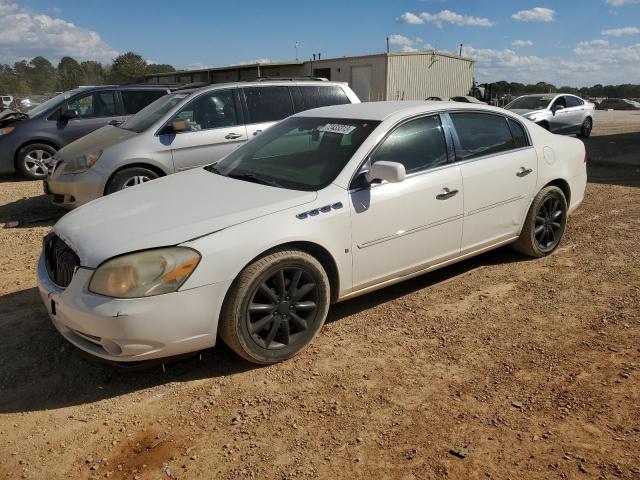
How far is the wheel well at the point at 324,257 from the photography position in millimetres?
3215

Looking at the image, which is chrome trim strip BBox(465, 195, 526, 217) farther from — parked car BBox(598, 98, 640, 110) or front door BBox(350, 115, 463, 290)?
parked car BBox(598, 98, 640, 110)

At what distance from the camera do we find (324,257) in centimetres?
341

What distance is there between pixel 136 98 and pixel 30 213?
346cm

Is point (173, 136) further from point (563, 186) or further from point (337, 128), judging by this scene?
point (563, 186)

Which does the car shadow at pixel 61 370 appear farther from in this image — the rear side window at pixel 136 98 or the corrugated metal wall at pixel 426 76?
the corrugated metal wall at pixel 426 76

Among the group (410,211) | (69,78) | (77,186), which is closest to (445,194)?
(410,211)

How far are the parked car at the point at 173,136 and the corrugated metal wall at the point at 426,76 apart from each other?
2125cm

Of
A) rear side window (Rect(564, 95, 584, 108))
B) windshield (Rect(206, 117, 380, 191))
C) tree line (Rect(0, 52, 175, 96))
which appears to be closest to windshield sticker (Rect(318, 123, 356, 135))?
windshield (Rect(206, 117, 380, 191))

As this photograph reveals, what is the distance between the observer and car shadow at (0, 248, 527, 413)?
9.82 ft

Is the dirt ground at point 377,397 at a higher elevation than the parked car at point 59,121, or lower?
lower

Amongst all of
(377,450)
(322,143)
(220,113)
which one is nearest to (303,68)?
(220,113)

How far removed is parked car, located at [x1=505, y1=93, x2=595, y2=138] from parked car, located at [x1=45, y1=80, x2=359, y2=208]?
9262mm

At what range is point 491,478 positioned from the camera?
2.31m

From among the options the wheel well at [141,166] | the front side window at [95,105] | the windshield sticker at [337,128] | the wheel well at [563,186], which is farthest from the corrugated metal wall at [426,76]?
the windshield sticker at [337,128]
